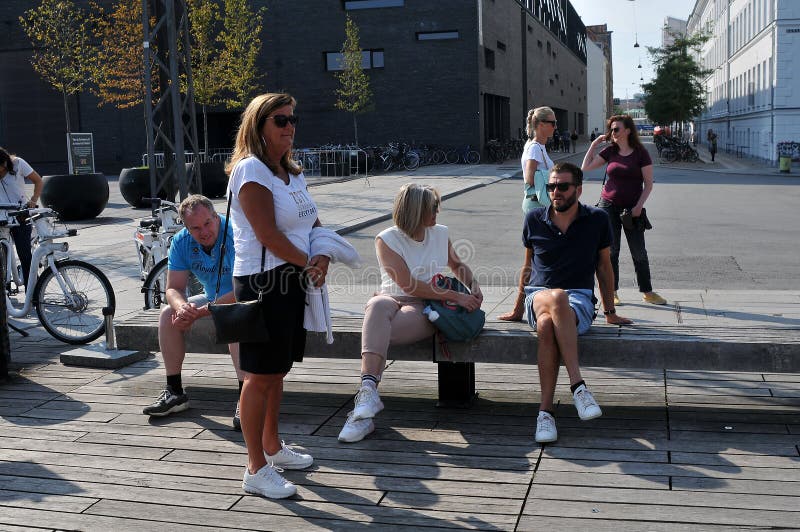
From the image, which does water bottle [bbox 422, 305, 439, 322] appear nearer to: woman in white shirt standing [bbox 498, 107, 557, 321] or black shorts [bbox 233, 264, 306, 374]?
black shorts [bbox 233, 264, 306, 374]

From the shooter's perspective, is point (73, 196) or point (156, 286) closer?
point (156, 286)

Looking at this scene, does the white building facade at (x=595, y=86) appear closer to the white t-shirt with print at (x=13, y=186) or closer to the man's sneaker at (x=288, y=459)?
the white t-shirt with print at (x=13, y=186)

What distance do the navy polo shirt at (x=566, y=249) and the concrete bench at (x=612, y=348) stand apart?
0.31 metres

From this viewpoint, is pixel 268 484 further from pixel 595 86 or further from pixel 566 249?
pixel 595 86

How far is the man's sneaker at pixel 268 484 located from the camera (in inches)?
159

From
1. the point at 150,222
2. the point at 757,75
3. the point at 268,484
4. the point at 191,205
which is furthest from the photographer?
the point at 757,75

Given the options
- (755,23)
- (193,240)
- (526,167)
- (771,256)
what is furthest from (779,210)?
(755,23)

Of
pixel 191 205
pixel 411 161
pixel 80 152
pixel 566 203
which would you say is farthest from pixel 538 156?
pixel 411 161

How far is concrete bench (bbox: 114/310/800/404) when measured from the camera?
15.9ft

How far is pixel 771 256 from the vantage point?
11750 mm

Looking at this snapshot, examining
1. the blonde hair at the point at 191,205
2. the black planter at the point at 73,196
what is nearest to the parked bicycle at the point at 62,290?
the blonde hair at the point at 191,205

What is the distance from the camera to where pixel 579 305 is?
5.15 m

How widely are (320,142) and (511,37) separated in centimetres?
1415

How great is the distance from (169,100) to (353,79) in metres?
28.2
